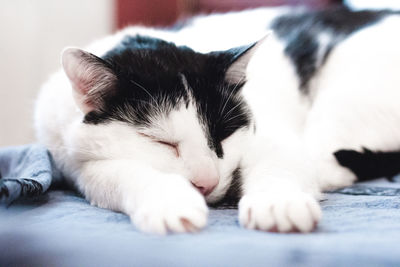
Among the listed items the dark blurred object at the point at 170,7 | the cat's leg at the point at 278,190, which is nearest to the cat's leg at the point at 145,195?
the cat's leg at the point at 278,190

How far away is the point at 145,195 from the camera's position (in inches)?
35.7

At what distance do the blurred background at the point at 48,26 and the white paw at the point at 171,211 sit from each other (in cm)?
158

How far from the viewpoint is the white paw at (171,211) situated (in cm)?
80

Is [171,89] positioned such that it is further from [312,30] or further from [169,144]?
[312,30]

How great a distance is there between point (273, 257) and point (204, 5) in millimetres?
2393

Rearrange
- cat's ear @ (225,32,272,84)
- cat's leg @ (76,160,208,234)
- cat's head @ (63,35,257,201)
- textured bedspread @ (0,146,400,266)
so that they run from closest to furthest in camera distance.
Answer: textured bedspread @ (0,146,400,266), cat's leg @ (76,160,208,234), cat's head @ (63,35,257,201), cat's ear @ (225,32,272,84)

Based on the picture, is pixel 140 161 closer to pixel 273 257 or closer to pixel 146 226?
pixel 146 226

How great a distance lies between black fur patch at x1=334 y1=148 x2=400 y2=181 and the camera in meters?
1.46

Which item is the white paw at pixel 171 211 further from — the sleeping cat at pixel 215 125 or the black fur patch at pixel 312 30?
the black fur patch at pixel 312 30

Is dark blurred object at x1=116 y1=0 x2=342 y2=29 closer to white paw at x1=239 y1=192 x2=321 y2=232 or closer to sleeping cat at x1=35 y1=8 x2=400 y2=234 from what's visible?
sleeping cat at x1=35 y1=8 x2=400 y2=234

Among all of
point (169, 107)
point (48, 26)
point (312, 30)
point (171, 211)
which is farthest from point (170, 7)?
point (171, 211)

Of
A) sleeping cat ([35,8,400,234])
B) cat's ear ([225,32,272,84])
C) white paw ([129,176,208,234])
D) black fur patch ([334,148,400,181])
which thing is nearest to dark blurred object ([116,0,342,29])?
sleeping cat ([35,8,400,234])

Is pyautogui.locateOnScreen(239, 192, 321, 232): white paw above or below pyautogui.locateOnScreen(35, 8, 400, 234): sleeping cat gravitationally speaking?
below

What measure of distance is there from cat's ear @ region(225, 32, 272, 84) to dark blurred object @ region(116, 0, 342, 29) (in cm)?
163
